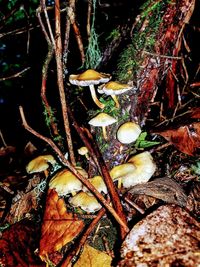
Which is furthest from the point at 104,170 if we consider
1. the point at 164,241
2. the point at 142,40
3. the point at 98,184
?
the point at 142,40

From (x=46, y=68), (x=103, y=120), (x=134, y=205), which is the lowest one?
(x=134, y=205)

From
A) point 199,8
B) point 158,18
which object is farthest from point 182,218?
point 199,8

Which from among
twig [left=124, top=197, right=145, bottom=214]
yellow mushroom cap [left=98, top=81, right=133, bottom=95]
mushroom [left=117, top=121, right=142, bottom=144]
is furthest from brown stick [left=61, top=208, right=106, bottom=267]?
yellow mushroom cap [left=98, top=81, right=133, bottom=95]

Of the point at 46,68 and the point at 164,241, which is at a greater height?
the point at 46,68

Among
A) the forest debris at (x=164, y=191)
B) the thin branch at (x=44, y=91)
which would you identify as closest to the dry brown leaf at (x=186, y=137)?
the forest debris at (x=164, y=191)

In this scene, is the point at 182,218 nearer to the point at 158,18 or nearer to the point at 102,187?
the point at 102,187

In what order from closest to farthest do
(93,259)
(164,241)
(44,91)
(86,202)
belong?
(164,241)
(93,259)
(86,202)
(44,91)

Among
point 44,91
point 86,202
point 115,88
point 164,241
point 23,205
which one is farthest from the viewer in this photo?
point 23,205

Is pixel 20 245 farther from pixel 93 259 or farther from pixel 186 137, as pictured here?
pixel 186 137

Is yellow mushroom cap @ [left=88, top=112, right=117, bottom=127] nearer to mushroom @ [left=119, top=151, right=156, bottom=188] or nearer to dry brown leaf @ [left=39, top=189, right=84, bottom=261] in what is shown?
mushroom @ [left=119, top=151, right=156, bottom=188]
